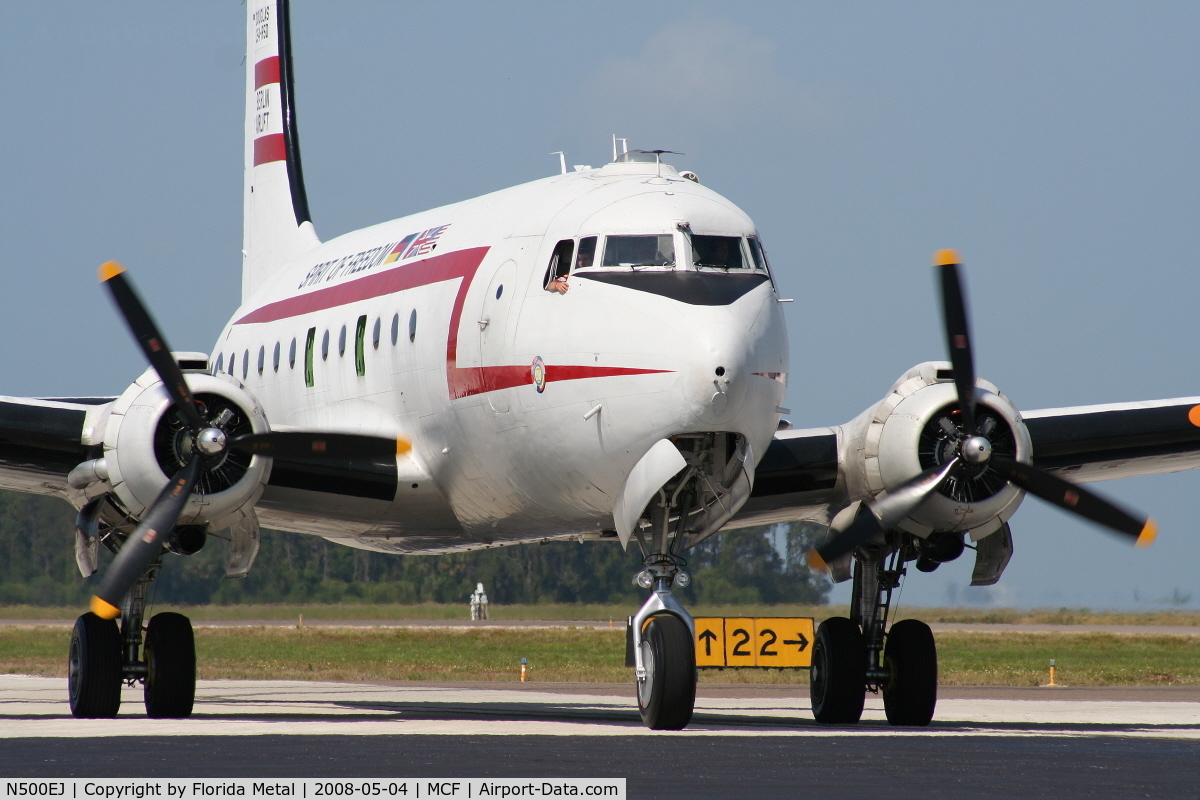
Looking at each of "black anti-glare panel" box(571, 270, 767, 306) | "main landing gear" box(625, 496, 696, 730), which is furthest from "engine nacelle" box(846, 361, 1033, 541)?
"main landing gear" box(625, 496, 696, 730)

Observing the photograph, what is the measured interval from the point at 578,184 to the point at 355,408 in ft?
13.6

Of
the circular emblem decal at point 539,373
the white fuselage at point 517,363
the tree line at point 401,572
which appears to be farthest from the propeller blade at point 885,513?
the tree line at point 401,572

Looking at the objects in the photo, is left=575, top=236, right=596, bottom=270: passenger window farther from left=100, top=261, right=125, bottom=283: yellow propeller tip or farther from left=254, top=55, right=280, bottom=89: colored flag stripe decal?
left=254, top=55, right=280, bottom=89: colored flag stripe decal

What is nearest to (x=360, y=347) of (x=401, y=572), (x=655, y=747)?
(x=655, y=747)

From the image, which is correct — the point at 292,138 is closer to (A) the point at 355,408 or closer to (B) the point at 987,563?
(A) the point at 355,408

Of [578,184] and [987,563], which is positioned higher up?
[578,184]

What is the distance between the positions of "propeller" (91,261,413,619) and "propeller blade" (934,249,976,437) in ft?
18.4

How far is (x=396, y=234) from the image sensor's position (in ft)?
66.6

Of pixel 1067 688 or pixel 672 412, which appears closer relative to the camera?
pixel 672 412

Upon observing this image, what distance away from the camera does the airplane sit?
14.5 m

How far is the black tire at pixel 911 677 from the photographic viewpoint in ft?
57.0

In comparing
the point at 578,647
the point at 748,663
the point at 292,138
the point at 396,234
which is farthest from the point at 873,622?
the point at 578,647

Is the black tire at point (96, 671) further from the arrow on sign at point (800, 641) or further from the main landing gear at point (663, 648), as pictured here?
the arrow on sign at point (800, 641)
